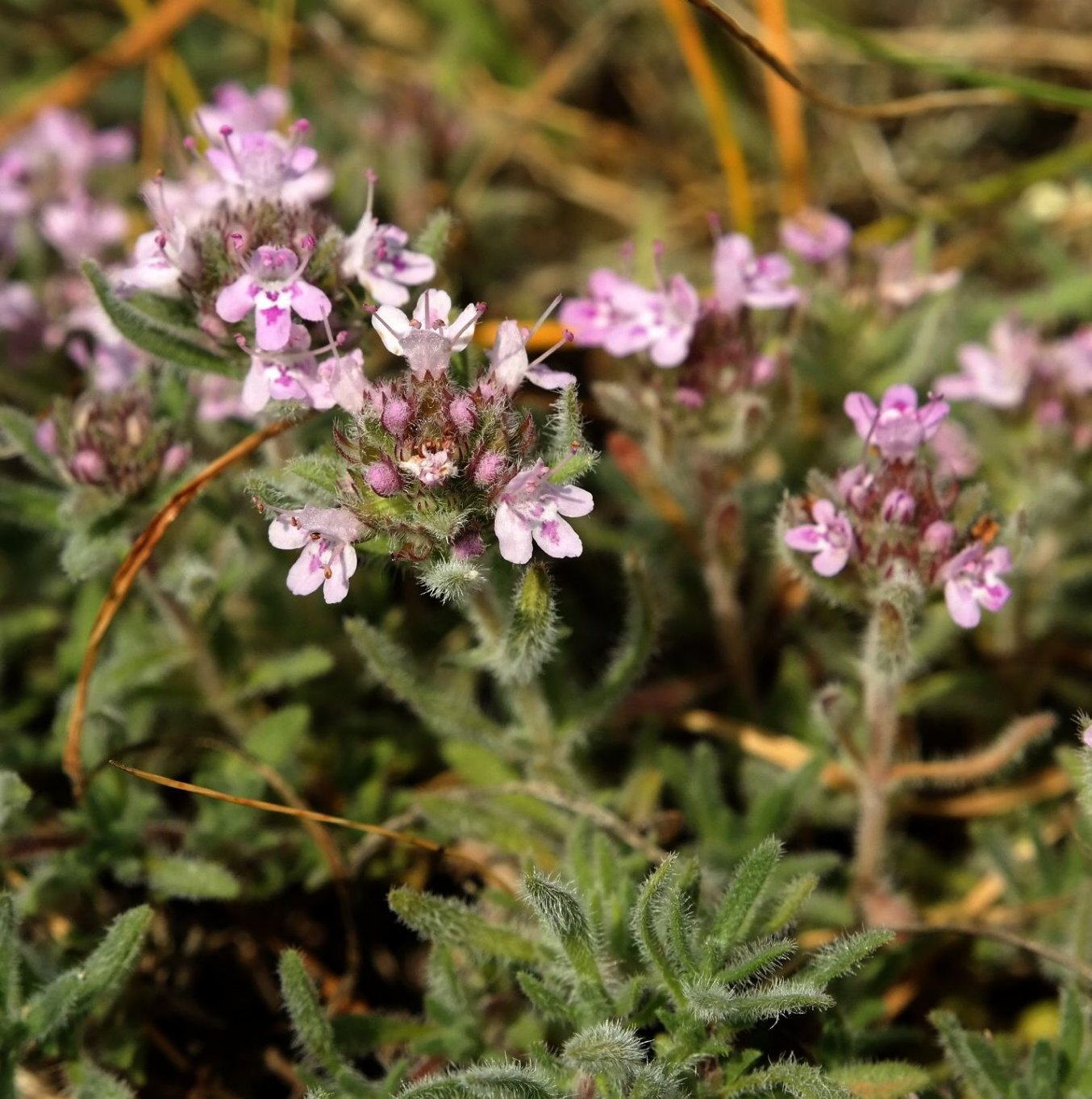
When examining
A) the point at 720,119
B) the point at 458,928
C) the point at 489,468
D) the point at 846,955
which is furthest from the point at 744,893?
the point at 720,119

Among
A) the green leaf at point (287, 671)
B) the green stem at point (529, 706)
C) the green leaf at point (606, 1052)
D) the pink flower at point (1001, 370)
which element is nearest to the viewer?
the green leaf at point (606, 1052)

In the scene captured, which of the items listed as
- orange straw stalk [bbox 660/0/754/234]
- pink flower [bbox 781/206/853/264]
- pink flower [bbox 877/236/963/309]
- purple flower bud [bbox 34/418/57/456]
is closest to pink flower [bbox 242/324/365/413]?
purple flower bud [bbox 34/418/57/456]

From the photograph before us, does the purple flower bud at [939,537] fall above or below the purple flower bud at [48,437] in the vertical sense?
below

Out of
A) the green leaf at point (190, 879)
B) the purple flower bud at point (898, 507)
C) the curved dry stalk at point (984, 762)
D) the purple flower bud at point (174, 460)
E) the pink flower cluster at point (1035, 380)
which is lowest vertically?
the curved dry stalk at point (984, 762)

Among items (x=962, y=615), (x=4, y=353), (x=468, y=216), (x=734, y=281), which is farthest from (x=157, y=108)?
(x=962, y=615)

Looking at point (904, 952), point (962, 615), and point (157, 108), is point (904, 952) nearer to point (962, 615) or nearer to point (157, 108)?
point (962, 615)

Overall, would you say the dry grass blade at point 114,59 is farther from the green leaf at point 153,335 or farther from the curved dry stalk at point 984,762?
the curved dry stalk at point 984,762

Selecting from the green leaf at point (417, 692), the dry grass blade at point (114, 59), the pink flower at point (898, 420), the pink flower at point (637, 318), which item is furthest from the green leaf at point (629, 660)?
the dry grass blade at point (114, 59)
